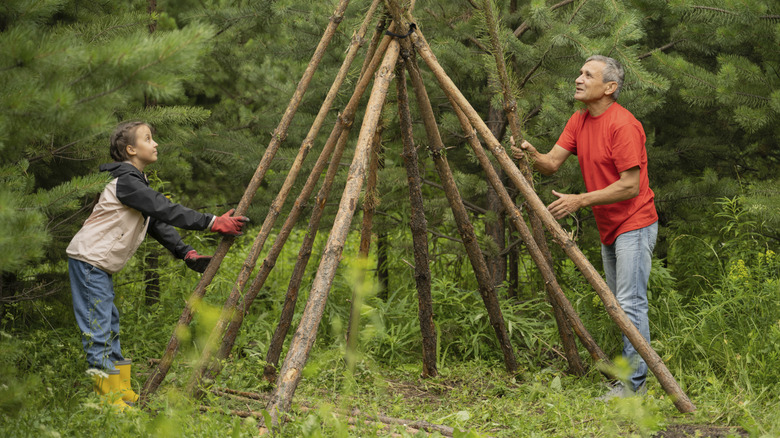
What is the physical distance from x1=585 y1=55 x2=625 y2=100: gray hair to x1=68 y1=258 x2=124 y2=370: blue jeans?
2944mm

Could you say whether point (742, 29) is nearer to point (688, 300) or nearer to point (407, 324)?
point (688, 300)

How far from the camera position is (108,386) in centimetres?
337

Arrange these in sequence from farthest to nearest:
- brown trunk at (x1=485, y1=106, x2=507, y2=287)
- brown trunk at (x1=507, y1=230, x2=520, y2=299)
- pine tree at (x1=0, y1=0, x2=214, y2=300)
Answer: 1. brown trunk at (x1=507, y1=230, x2=520, y2=299)
2. brown trunk at (x1=485, y1=106, x2=507, y2=287)
3. pine tree at (x1=0, y1=0, x2=214, y2=300)

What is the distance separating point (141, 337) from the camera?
182 inches

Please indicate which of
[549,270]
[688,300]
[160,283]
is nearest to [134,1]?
[160,283]

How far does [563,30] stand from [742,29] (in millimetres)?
1290

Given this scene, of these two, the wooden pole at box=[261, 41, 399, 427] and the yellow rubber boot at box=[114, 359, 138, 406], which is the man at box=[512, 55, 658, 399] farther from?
the yellow rubber boot at box=[114, 359, 138, 406]

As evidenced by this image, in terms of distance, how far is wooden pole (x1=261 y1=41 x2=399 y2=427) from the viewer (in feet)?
9.13

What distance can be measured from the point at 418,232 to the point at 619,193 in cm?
121

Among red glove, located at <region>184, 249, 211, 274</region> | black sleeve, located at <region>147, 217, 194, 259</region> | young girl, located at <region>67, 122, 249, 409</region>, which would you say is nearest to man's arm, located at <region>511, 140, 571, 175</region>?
young girl, located at <region>67, 122, 249, 409</region>

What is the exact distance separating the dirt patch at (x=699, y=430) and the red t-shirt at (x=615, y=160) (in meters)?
1.05

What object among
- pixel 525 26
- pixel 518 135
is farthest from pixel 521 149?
pixel 525 26

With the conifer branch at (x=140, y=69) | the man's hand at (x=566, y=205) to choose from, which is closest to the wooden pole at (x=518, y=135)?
the man's hand at (x=566, y=205)

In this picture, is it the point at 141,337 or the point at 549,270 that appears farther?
the point at 141,337
